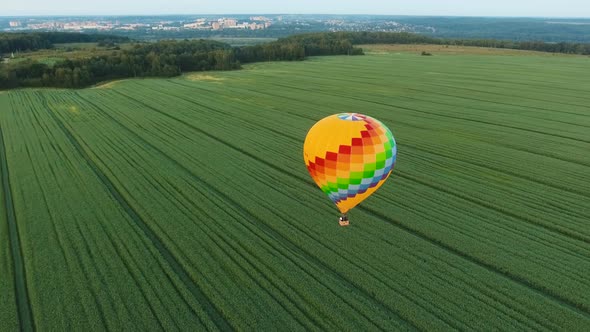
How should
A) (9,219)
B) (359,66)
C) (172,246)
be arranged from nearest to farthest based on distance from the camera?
1. (172,246)
2. (9,219)
3. (359,66)

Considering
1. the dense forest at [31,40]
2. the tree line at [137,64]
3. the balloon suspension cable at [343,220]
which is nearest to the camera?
the balloon suspension cable at [343,220]

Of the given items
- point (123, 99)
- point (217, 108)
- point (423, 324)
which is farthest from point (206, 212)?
point (123, 99)

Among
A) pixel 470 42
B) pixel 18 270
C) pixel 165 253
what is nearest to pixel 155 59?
pixel 18 270

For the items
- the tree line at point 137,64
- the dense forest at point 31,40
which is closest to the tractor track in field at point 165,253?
the tree line at point 137,64

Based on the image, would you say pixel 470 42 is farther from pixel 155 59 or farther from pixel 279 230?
pixel 279 230

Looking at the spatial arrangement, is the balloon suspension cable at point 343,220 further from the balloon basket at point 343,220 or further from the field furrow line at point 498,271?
the field furrow line at point 498,271

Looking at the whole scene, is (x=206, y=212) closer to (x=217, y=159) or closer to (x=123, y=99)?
(x=217, y=159)
